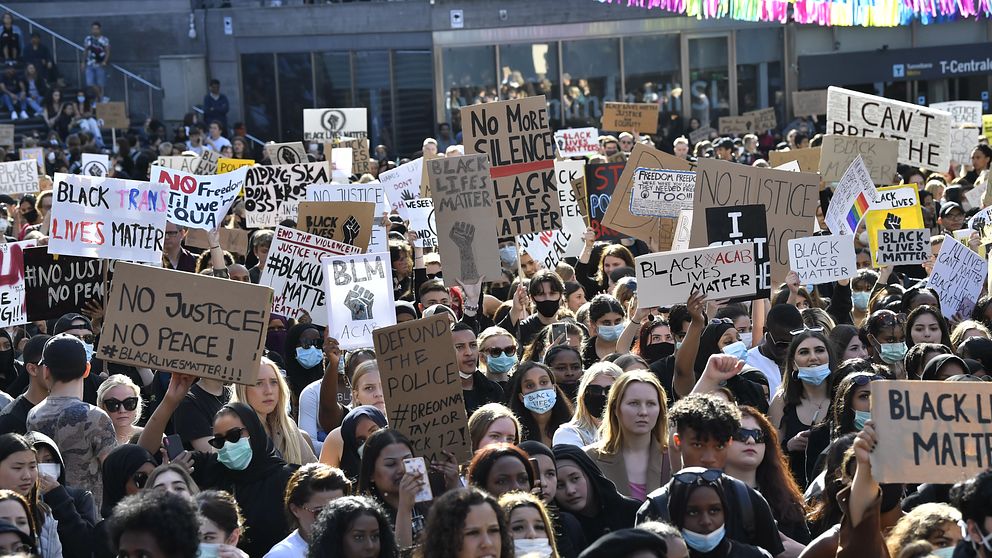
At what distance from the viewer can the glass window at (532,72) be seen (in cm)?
3294

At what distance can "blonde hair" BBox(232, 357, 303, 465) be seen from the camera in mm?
7320

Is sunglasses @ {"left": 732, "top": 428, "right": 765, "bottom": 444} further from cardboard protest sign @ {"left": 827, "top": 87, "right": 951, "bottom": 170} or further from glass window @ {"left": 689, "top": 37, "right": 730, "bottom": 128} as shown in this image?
glass window @ {"left": 689, "top": 37, "right": 730, "bottom": 128}

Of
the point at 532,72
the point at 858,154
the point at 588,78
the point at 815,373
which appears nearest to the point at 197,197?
the point at 858,154

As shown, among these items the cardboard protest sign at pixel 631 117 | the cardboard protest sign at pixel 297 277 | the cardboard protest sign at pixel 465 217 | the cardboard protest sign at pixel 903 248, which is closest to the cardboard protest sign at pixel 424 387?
the cardboard protest sign at pixel 297 277

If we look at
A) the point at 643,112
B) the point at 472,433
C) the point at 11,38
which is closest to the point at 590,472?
the point at 472,433

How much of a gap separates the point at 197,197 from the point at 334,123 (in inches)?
312

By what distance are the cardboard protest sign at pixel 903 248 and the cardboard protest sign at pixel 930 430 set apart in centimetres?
634

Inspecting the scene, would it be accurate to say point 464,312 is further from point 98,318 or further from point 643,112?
point 643,112

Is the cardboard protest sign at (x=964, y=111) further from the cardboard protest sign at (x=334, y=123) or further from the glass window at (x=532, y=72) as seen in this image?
the glass window at (x=532, y=72)

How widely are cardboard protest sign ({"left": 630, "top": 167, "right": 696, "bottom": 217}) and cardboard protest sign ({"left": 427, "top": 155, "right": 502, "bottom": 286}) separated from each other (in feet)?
5.12

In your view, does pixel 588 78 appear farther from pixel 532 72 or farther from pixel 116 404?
pixel 116 404

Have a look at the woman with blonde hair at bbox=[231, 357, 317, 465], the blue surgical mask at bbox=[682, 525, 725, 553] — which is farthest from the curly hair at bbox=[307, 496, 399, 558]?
the woman with blonde hair at bbox=[231, 357, 317, 465]

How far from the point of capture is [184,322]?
7.25 m

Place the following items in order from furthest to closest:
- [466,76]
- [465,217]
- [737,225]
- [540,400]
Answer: [466,76], [465,217], [737,225], [540,400]
